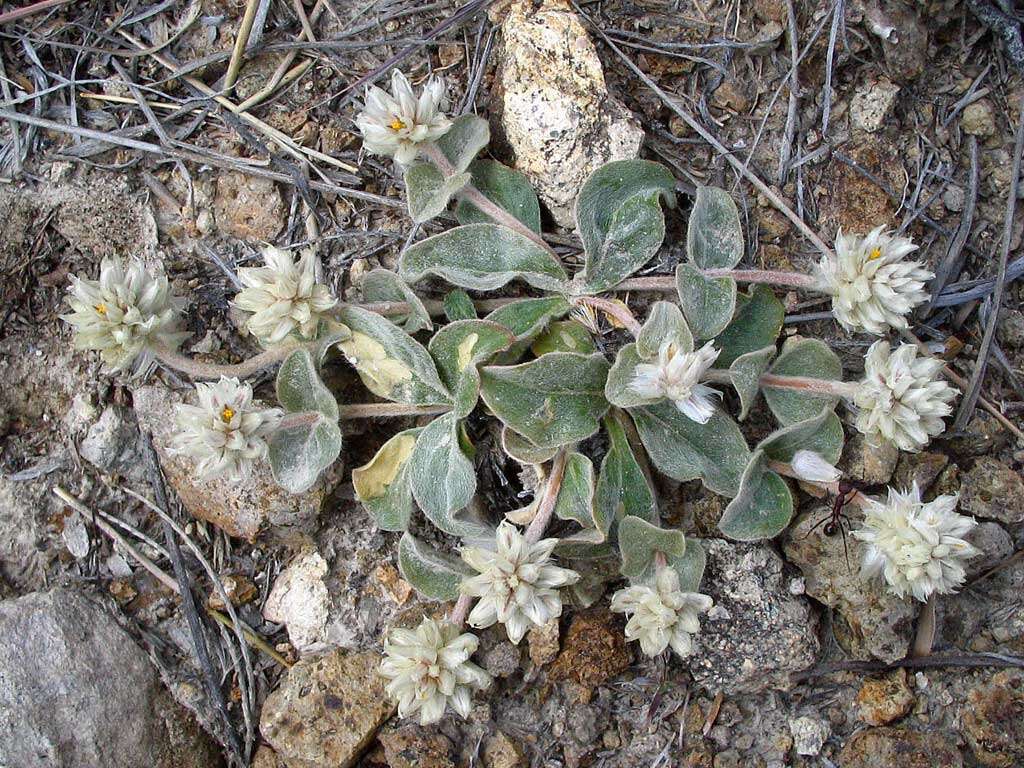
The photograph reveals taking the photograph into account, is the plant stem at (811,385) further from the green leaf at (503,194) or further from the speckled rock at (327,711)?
the speckled rock at (327,711)

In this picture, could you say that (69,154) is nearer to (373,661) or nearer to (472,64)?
(472,64)

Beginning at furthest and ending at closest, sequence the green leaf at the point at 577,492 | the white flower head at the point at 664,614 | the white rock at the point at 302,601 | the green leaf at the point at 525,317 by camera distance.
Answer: the white rock at the point at 302,601
the green leaf at the point at 525,317
the green leaf at the point at 577,492
the white flower head at the point at 664,614

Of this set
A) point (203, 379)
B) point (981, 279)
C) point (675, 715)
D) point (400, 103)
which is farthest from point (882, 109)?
point (203, 379)

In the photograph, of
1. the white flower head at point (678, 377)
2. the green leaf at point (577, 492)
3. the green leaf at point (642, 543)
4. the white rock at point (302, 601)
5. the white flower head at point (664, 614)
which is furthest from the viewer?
the white rock at point (302, 601)

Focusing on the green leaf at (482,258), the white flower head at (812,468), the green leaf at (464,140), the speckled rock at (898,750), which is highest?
the green leaf at (464,140)

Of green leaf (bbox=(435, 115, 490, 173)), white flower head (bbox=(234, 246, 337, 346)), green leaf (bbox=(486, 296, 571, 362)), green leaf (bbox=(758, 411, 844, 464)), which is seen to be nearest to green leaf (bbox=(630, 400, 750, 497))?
green leaf (bbox=(758, 411, 844, 464))

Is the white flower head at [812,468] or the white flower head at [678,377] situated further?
the white flower head at [812,468]

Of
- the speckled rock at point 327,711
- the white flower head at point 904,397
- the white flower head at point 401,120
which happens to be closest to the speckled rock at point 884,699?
the white flower head at point 904,397
